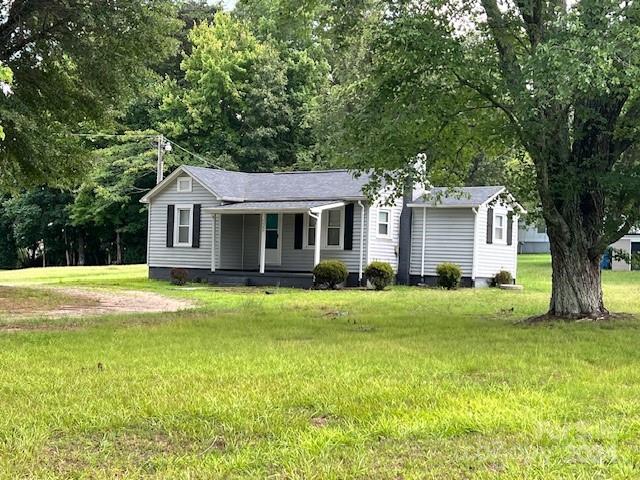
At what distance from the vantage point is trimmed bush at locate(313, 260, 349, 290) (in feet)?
67.7

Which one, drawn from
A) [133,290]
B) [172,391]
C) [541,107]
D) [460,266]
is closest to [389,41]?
[541,107]

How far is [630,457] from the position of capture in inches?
156

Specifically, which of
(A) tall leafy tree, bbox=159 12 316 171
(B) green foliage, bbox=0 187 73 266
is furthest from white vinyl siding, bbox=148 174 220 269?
(B) green foliage, bbox=0 187 73 266

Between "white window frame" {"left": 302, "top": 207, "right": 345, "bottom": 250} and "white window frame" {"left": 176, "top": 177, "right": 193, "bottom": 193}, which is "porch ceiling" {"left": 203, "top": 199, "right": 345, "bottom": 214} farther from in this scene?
"white window frame" {"left": 176, "top": 177, "right": 193, "bottom": 193}

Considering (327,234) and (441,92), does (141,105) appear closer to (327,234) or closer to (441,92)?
(327,234)

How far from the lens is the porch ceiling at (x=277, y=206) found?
70.6 ft

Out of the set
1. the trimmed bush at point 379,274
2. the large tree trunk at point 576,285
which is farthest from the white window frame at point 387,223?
the large tree trunk at point 576,285

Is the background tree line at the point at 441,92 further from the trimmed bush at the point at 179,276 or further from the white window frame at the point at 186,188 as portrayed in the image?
the white window frame at the point at 186,188

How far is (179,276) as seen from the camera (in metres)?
22.4

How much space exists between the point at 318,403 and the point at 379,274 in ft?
51.7

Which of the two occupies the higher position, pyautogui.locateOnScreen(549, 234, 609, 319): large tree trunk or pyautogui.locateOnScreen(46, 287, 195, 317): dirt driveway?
pyautogui.locateOnScreen(549, 234, 609, 319): large tree trunk

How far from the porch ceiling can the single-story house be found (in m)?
0.03

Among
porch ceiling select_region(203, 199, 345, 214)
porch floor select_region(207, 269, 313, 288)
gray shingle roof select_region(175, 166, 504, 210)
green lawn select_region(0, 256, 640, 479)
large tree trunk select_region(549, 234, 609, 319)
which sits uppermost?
gray shingle roof select_region(175, 166, 504, 210)

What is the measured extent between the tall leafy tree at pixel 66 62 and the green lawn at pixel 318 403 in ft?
23.6
